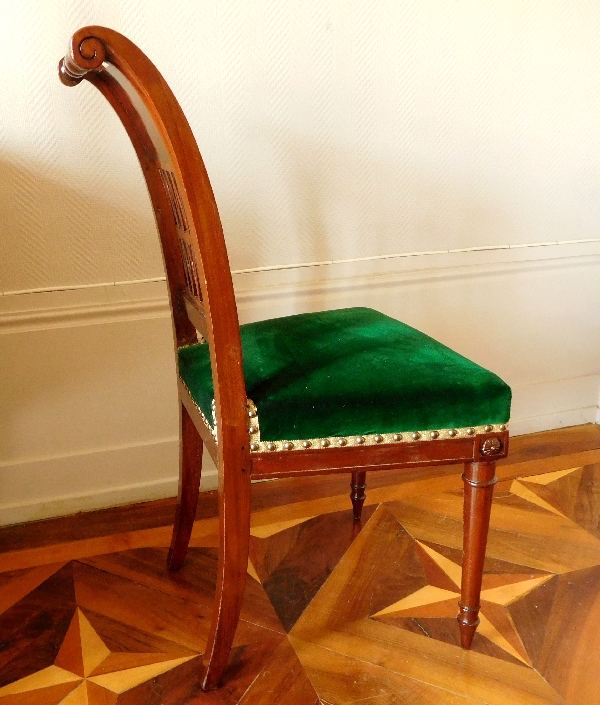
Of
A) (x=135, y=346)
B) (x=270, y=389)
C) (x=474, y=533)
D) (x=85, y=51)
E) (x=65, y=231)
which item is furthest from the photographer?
(x=135, y=346)

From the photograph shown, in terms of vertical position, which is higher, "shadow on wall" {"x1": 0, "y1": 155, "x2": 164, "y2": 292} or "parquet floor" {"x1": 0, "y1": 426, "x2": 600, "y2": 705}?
"shadow on wall" {"x1": 0, "y1": 155, "x2": 164, "y2": 292}

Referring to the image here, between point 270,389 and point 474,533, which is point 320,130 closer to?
point 270,389

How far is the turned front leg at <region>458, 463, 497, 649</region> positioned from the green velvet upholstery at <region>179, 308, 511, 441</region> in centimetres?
9

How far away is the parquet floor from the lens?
107 cm

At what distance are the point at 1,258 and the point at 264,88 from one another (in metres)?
0.60

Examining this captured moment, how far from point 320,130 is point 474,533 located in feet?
2.85

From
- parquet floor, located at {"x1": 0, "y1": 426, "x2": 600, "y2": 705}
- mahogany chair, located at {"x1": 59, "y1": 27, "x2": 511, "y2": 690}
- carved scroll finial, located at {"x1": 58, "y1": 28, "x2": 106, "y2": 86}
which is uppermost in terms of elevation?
carved scroll finial, located at {"x1": 58, "y1": 28, "x2": 106, "y2": 86}

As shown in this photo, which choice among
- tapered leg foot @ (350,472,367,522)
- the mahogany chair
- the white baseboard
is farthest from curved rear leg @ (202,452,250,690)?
the white baseboard

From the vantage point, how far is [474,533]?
106 centimetres

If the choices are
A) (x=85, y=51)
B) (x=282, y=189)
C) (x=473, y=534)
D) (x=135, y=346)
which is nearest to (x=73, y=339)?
(x=135, y=346)

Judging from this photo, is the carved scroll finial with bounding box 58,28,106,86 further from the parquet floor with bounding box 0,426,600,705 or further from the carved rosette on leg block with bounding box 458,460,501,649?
the parquet floor with bounding box 0,426,600,705

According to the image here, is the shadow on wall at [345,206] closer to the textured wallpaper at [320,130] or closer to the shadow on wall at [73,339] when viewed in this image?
the textured wallpaper at [320,130]

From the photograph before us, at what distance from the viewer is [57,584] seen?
4.23 ft

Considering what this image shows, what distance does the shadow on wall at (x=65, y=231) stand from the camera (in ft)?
4.40
